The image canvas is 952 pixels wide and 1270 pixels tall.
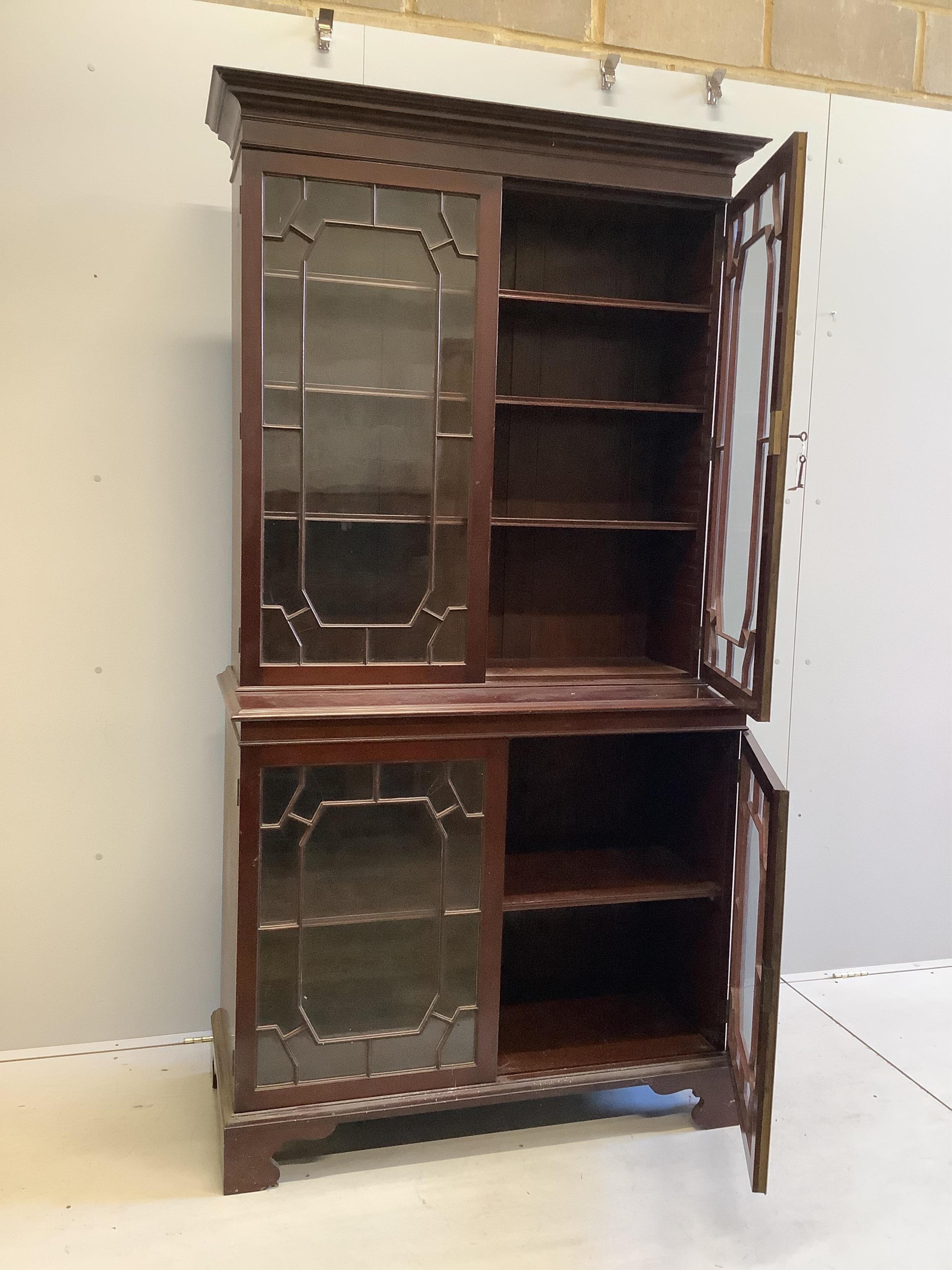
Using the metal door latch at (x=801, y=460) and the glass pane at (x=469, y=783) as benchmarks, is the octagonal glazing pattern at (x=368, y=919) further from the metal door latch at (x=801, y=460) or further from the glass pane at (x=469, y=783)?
the metal door latch at (x=801, y=460)

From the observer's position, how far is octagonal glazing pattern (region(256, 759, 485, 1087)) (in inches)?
84.7

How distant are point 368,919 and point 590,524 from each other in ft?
3.28

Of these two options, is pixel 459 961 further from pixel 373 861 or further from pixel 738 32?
pixel 738 32

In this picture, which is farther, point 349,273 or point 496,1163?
point 496,1163

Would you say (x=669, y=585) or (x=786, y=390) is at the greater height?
(x=786, y=390)

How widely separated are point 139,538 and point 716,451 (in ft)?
4.65

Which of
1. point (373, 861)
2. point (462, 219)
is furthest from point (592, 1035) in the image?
point (462, 219)

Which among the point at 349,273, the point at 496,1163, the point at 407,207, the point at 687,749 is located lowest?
the point at 496,1163

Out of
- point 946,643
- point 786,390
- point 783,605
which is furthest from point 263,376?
point 946,643

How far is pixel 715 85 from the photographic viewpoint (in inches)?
111

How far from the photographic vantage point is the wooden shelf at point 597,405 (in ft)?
7.64

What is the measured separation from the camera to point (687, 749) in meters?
2.63

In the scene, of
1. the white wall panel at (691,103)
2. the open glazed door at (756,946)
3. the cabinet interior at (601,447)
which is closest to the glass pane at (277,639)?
the cabinet interior at (601,447)

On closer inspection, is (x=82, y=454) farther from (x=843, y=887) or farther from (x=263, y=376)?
(x=843, y=887)
